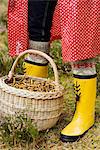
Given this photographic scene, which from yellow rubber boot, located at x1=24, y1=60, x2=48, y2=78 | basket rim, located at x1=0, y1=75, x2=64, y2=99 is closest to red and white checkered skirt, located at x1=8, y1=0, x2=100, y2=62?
basket rim, located at x1=0, y1=75, x2=64, y2=99

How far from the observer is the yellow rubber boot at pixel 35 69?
287cm

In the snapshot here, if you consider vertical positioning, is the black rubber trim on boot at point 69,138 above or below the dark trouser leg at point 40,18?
below

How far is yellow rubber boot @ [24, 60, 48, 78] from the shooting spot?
2865 millimetres

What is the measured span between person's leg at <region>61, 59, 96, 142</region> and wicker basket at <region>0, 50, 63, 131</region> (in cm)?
9

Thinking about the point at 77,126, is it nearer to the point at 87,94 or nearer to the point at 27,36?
the point at 87,94

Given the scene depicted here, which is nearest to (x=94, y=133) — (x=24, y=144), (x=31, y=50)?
(x=24, y=144)

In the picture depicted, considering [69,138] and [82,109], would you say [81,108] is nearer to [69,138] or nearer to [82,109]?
[82,109]

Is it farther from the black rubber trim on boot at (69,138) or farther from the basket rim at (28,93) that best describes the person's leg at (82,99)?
the basket rim at (28,93)

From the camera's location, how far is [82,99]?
2.70 meters

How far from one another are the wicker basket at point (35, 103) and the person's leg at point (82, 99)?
0.31 feet

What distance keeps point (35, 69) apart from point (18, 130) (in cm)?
42

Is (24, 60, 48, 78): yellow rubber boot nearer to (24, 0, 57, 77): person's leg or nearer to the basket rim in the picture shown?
(24, 0, 57, 77): person's leg

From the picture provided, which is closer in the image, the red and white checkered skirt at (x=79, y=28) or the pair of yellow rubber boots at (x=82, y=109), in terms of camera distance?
the red and white checkered skirt at (x=79, y=28)

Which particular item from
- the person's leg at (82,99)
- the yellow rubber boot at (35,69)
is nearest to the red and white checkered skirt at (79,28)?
the person's leg at (82,99)
